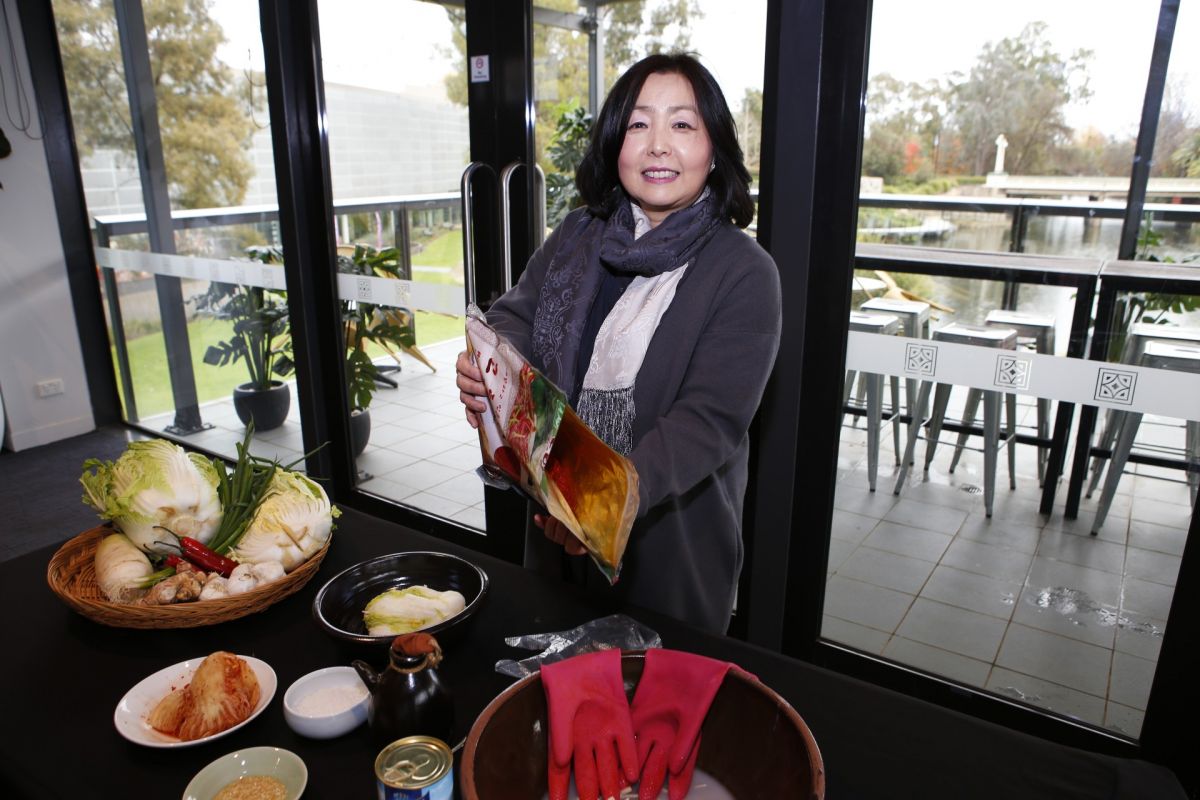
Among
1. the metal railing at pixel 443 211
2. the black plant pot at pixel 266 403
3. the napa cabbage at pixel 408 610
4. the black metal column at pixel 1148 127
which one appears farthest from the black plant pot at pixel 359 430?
the black metal column at pixel 1148 127

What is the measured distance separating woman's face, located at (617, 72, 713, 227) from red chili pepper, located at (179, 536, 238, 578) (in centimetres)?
90

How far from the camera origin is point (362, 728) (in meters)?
0.99

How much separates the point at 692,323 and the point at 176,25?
3.29m

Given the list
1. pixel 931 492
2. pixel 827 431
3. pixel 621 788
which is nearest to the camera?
pixel 621 788

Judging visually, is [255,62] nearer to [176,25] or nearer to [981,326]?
[176,25]

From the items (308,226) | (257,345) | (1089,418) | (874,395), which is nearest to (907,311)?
(874,395)

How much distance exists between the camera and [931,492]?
2211mm

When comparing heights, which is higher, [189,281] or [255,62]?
[255,62]

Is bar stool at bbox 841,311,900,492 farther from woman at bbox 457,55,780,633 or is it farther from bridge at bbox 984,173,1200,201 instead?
woman at bbox 457,55,780,633

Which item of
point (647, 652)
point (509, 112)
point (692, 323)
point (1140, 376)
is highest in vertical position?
point (509, 112)

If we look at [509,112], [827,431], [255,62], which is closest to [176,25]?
[255,62]

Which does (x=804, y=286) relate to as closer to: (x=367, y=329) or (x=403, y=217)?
(x=403, y=217)

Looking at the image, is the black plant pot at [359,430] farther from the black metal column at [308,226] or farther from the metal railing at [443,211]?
the metal railing at [443,211]

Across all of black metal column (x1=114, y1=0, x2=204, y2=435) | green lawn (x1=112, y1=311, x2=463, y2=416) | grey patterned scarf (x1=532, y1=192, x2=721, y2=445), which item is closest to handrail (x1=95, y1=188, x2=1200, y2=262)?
grey patterned scarf (x1=532, y1=192, x2=721, y2=445)
